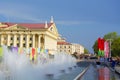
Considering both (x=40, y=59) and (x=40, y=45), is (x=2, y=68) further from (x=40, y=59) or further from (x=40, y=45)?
(x=40, y=45)

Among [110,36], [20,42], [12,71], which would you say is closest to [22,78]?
[12,71]

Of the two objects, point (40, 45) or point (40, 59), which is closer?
point (40, 59)

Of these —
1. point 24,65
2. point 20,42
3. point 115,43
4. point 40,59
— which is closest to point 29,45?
point 20,42

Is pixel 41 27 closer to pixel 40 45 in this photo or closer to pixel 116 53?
pixel 40 45

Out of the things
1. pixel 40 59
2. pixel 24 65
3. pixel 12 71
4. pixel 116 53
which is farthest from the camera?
pixel 116 53

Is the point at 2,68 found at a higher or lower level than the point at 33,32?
lower

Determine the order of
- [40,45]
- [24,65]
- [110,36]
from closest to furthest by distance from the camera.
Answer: [24,65]
[40,45]
[110,36]

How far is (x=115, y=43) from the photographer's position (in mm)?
136625

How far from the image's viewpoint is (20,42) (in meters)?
145

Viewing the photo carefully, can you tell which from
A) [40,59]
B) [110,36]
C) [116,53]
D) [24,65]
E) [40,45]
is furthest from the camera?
[110,36]

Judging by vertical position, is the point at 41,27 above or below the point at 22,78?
above

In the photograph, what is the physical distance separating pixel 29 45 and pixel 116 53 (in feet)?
114

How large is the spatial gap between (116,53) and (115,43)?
4637 mm

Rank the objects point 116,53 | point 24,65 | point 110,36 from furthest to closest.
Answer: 1. point 110,36
2. point 116,53
3. point 24,65
